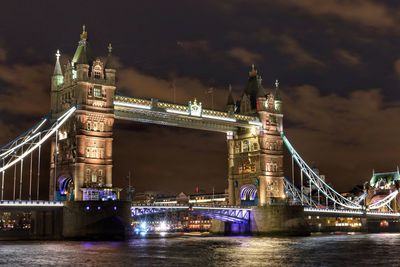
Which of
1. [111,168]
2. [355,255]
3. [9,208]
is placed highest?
[111,168]

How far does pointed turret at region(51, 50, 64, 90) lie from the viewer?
3312 inches

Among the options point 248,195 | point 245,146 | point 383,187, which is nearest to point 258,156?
point 245,146

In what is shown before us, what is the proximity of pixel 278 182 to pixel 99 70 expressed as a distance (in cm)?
3408

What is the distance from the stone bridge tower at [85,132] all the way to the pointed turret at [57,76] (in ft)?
1.96

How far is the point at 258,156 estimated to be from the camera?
9950cm

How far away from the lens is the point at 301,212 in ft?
315

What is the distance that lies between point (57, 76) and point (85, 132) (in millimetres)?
10060

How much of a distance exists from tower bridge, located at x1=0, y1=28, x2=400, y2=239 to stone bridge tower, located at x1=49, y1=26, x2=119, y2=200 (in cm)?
11

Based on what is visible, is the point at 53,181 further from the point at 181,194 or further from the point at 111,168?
the point at 181,194

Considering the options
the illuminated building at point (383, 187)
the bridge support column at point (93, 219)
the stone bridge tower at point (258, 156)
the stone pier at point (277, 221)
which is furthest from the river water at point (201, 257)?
the illuminated building at point (383, 187)

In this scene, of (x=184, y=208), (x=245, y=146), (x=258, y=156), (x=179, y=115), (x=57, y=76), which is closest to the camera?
(x=57, y=76)

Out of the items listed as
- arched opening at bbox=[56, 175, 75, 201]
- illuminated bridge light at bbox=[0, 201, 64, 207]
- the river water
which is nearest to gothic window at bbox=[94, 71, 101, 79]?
arched opening at bbox=[56, 175, 75, 201]

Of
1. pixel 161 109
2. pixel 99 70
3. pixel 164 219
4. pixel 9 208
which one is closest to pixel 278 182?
pixel 161 109

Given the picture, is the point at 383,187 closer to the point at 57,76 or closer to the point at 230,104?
the point at 230,104
